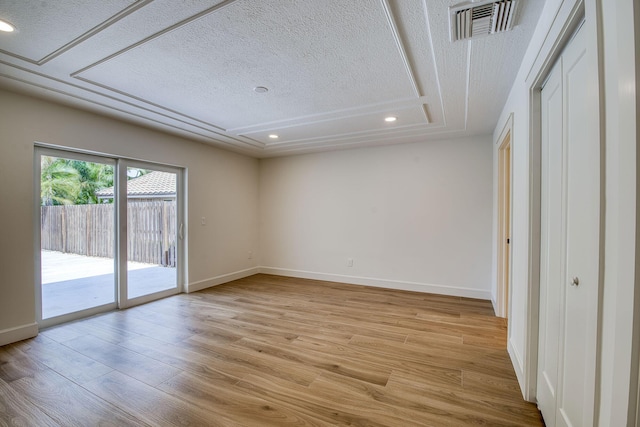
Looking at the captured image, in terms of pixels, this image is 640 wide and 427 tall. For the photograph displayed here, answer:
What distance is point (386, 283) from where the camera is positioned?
4.89 metres

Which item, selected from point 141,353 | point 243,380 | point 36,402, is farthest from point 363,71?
point 36,402

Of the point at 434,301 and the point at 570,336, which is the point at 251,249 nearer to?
the point at 434,301

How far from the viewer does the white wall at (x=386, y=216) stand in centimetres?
430

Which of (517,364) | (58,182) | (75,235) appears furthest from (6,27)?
(517,364)

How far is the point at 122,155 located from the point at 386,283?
451 centimetres

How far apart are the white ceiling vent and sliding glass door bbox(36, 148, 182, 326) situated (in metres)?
4.16

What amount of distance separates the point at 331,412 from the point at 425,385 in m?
0.79

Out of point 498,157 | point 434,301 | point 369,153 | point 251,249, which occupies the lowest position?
point 434,301

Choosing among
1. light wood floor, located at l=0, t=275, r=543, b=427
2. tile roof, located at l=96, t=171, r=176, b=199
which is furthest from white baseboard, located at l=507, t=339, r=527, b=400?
tile roof, located at l=96, t=171, r=176, b=199

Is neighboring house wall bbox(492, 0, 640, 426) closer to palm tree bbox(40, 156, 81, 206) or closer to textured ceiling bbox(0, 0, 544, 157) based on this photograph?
textured ceiling bbox(0, 0, 544, 157)

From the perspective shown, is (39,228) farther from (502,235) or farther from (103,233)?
(502,235)

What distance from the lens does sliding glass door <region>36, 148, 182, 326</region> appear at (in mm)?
3213

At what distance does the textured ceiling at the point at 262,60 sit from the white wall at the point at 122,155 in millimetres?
272

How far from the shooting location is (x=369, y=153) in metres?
5.04
